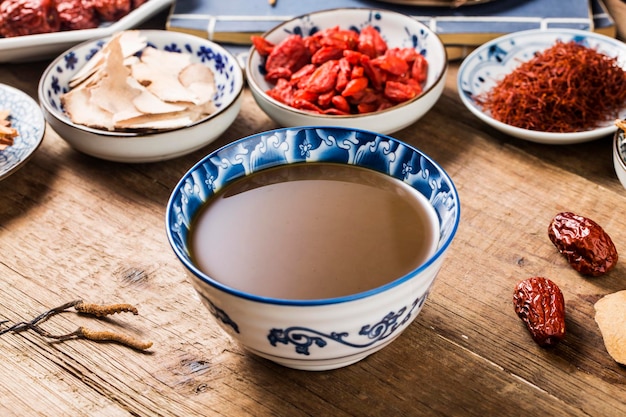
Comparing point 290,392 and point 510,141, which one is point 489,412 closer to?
point 290,392

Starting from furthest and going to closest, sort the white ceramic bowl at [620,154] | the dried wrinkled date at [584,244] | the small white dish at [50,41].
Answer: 1. the small white dish at [50,41]
2. the white ceramic bowl at [620,154]
3. the dried wrinkled date at [584,244]

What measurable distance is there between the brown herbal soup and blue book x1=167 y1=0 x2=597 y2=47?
943 mm

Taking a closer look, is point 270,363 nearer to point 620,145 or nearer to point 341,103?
point 341,103

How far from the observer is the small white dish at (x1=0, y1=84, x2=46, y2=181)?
63.9 inches

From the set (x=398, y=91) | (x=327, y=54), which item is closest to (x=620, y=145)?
(x=398, y=91)

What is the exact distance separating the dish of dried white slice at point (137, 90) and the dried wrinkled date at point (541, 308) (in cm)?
84

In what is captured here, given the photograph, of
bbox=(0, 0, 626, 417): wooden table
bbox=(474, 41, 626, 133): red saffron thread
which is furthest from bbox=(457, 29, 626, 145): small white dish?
bbox=(0, 0, 626, 417): wooden table

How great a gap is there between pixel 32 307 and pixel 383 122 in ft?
2.83

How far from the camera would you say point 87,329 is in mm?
1264

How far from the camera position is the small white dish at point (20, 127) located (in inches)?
63.9

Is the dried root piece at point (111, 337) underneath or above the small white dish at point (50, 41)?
underneath

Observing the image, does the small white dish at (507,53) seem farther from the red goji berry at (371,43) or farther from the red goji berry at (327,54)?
the red goji berry at (327,54)

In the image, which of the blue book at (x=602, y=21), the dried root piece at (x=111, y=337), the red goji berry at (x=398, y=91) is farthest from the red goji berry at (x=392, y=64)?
the dried root piece at (x=111, y=337)

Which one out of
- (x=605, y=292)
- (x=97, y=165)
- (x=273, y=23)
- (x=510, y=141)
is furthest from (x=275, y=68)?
(x=605, y=292)
